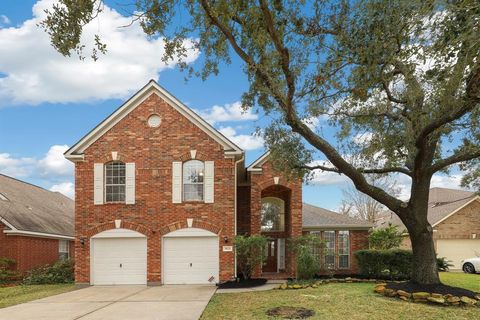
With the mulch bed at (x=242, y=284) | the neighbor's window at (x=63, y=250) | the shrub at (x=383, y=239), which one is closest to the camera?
the mulch bed at (x=242, y=284)

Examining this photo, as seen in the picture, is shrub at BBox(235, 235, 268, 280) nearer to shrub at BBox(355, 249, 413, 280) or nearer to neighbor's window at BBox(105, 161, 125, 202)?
shrub at BBox(355, 249, 413, 280)

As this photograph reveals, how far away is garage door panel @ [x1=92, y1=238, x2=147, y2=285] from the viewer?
17516mm

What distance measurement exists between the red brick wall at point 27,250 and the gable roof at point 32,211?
0.49 m

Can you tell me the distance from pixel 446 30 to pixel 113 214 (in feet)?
48.7

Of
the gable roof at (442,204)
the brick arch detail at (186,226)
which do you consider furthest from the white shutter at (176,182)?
the gable roof at (442,204)

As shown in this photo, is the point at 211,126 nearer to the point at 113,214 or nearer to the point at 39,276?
the point at 113,214

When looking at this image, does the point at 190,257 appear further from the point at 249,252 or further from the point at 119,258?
the point at 119,258

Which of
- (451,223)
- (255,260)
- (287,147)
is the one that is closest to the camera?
Result: (287,147)

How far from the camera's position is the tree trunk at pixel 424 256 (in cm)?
1309

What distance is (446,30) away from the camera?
566 cm

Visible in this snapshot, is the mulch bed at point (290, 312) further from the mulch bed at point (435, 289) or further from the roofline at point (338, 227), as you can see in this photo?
the roofline at point (338, 227)

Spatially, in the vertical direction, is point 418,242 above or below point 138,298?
above

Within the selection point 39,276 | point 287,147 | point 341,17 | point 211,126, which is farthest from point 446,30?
A: point 39,276

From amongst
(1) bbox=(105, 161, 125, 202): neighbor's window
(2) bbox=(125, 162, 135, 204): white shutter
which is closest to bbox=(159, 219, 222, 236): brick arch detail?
(2) bbox=(125, 162, 135, 204): white shutter
